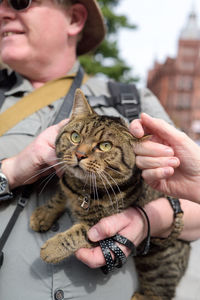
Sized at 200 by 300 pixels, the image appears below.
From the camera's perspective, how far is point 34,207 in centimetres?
164

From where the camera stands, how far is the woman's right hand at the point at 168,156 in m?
1.12

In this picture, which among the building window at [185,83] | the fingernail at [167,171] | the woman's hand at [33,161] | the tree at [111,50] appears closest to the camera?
the fingernail at [167,171]

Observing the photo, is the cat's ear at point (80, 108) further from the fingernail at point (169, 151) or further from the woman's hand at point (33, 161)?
the fingernail at point (169, 151)

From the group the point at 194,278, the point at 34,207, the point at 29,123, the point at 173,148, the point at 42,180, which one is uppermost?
the point at 173,148

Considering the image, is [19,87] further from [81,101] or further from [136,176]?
[136,176]

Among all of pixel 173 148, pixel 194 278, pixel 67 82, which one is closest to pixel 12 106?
pixel 67 82

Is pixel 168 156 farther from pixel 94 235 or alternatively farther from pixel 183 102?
pixel 183 102

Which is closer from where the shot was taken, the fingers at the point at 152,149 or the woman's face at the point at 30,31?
the fingers at the point at 152,149

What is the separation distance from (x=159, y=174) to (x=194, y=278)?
1.04 meters

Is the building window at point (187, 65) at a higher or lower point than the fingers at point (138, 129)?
lower

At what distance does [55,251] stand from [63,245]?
5 cm

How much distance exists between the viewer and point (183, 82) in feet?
86.0

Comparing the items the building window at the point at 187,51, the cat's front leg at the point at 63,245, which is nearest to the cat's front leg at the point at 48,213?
the cat's front leg at the point at 63,245

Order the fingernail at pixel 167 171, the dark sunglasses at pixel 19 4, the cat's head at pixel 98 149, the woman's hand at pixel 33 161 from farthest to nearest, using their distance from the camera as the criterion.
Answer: the dark sunglasses at pixel 19 4 < the woman's hand at pixel 33 161 < the cat's head at pixel 98 149 < the fingernail at pixel 167 171
